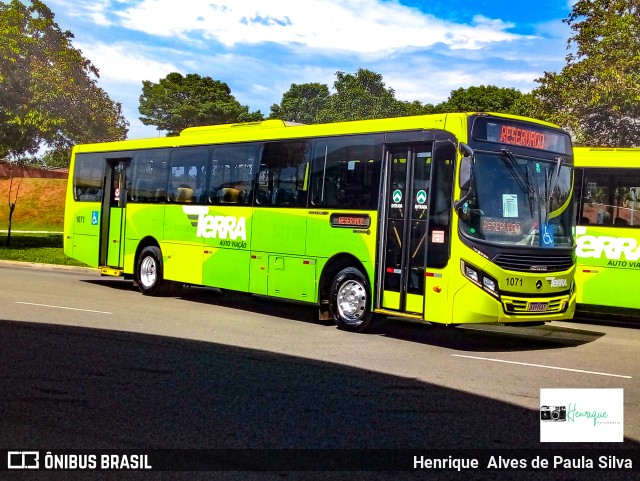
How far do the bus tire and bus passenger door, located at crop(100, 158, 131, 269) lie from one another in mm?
949

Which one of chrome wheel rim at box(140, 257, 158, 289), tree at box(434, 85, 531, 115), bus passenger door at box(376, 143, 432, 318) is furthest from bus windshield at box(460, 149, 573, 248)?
tree at box(434, 85, 531, 115)

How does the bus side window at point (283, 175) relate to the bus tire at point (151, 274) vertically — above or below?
above

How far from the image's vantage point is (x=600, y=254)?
14664 mm

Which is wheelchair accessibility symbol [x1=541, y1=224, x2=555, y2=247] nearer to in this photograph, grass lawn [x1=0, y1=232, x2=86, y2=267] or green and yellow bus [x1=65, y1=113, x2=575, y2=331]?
green and yellow bus [x1=65, y1=113, x2=575, y2=331]

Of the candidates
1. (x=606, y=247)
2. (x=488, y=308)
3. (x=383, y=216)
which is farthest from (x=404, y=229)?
(x=606, y=247)

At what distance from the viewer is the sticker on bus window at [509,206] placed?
427 inches

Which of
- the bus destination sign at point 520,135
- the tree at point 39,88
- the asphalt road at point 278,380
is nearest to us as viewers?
the asphalt road at point 278,380

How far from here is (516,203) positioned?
35.9ft

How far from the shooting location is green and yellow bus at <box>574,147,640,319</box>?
566 inches

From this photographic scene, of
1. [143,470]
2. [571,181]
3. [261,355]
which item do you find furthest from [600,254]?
[143,470]

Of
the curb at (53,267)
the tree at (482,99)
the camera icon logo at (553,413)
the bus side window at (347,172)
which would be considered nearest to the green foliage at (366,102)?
the tree at (482,99)

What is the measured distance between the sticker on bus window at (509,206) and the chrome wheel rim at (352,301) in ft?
8.01

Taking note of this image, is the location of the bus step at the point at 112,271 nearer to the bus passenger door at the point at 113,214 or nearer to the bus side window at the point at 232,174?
the bus passenger door at the point at 113,214

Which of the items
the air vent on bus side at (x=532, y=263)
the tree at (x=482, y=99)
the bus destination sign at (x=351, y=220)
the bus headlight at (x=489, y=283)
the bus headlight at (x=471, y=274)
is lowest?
the bus headlight at (x=489, y=283)
